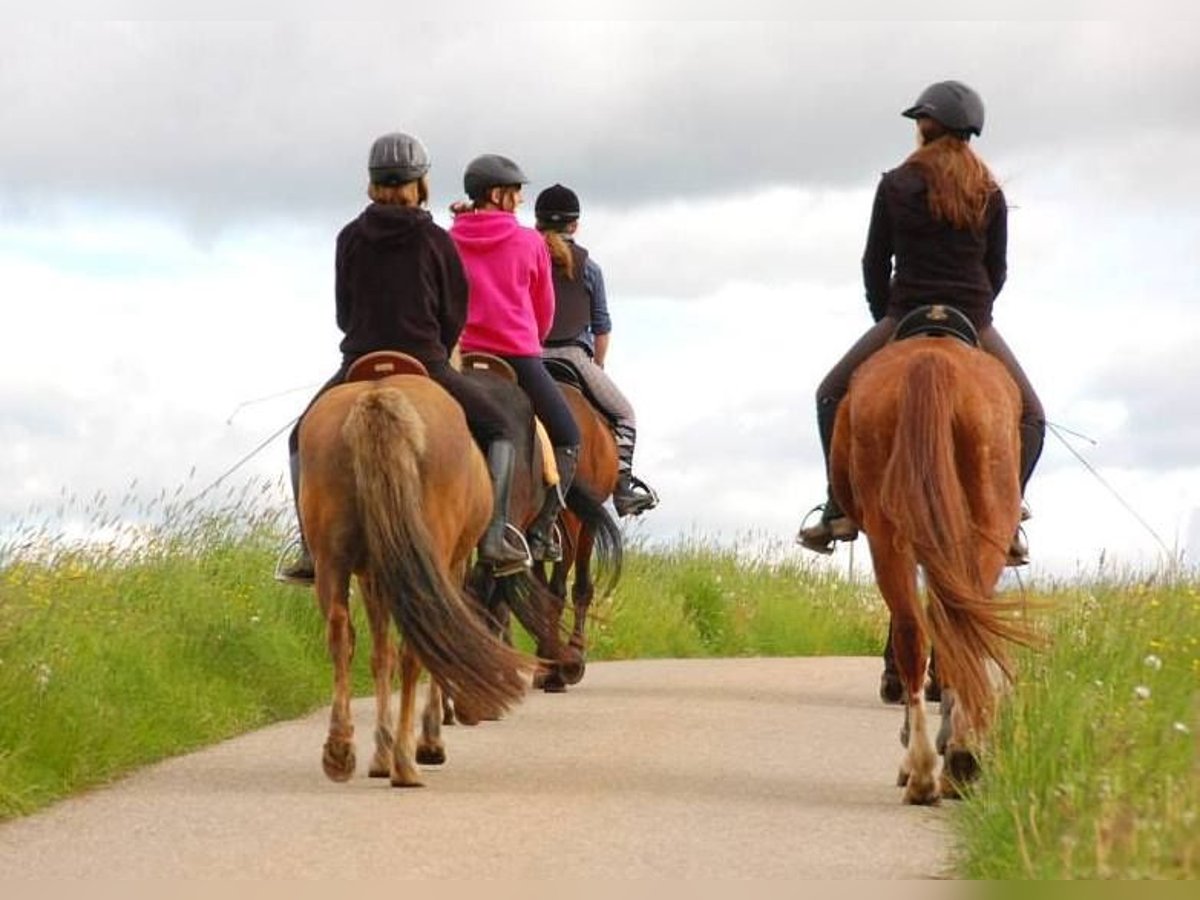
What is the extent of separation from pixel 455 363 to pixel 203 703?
236cm

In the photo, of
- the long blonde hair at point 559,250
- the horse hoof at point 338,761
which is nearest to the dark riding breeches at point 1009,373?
the horse hoof at point 338,761

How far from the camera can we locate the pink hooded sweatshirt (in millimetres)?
16125

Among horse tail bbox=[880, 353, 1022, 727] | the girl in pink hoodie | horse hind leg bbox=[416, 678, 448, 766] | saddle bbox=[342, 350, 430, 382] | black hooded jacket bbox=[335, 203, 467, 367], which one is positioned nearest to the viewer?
horse tail bbox=[880, 353, 1022, 727]

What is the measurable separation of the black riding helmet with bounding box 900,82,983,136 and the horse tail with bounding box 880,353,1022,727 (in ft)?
4.47

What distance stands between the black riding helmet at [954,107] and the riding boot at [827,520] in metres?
1.54

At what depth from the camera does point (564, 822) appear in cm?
1144

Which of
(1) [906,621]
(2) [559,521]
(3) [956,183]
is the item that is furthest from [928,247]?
(2) [559,521]

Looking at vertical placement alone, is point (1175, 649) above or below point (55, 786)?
above

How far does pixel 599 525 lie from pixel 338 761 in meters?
7.05

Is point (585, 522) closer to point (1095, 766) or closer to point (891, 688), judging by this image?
point (891, 688)

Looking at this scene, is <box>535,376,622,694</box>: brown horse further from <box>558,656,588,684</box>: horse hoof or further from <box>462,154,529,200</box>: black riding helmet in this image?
<box>462,154,529,200</box>: black riding helmet

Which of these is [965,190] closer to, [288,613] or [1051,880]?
[1051,880]

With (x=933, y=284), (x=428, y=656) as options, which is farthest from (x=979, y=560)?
(x=428, y=656)

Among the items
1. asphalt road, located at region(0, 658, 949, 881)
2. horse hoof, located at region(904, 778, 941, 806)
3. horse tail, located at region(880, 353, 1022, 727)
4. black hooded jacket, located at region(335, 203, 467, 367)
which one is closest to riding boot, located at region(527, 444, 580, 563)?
asphalt road, located at region(0, 658, 949, 881)
